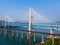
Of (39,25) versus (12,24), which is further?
(12,24)

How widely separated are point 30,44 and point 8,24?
3410cm

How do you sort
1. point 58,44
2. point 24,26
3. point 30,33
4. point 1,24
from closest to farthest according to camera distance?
1. point 58,44
2. point 30,33
3. point 24,26
4. point 1,24

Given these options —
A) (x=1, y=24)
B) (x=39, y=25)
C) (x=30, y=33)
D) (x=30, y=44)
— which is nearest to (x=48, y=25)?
(x=39, y=25)

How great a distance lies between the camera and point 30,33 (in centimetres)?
4050

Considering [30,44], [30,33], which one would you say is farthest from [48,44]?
[30,33]

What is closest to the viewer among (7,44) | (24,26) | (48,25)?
(7,44)

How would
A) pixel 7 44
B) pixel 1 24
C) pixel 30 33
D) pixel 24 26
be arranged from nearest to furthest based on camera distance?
pixel 7 44
pixel 30 33
pixel 24 26
pixel 1 24

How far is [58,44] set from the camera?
24.1m

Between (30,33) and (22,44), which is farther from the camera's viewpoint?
(30,33)

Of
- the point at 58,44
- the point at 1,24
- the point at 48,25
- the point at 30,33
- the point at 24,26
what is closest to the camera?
the point at 58,44

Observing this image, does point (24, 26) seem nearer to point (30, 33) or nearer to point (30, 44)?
point (30, 33)

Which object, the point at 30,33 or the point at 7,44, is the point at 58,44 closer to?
the point at 7,44

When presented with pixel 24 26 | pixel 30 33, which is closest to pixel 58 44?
pixel 30 33

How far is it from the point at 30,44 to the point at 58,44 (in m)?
4.52
